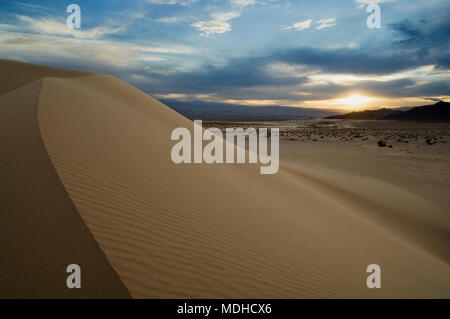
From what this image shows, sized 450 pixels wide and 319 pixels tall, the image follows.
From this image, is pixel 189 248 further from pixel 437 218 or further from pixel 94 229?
pixel 437 218

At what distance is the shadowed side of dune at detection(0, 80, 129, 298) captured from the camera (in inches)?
75.7

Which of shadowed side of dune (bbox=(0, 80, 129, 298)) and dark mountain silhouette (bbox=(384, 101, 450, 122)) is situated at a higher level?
dark mountain silhouette (bbox=(384, 101, 450, 122))

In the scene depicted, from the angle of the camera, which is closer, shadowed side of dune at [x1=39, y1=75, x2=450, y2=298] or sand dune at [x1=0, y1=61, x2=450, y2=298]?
sand dune at [x1=0, y1=61, x2=450, y2=298]

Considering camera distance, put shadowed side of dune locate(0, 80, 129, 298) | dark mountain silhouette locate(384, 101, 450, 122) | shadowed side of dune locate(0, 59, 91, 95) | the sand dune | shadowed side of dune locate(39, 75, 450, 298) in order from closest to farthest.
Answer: shadowed side of dune locate(0, 80, 129, 298), the sand dune, shadowed side of dune locate(39, 75, 450, 298), shadowed side of dune locate(0, 59, 91, 95), dark mountain silhouette locate(384, 101, 450, 122)

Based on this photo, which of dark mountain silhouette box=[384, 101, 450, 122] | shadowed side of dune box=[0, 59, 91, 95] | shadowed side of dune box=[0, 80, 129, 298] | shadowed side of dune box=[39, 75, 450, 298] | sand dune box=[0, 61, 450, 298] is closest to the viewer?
shadowed side of dune box=[0, 80, 129, 298]

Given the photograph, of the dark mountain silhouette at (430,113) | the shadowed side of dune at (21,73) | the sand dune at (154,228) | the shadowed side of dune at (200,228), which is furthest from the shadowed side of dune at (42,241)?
the dark mountain silhouette at (430,113)

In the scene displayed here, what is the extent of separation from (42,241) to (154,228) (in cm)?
101

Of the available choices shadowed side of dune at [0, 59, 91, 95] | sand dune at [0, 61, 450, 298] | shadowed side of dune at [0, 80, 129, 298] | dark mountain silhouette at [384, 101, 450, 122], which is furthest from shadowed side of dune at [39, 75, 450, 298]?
dark mountain silhouette at [384, 101, 450, 122]

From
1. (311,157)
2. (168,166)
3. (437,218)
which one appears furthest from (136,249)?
(311,157)

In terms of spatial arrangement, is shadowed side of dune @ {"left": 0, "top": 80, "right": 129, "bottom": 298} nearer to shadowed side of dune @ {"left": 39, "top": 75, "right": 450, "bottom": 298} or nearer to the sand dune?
the sand dune

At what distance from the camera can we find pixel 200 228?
120 inches

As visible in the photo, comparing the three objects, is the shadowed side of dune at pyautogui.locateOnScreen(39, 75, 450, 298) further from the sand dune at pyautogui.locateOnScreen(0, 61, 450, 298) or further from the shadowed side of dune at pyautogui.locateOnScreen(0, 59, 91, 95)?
the shadowed side of dune at pyautogui.locateOnScreen(0, 59, 91, 95)

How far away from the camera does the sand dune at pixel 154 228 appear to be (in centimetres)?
216

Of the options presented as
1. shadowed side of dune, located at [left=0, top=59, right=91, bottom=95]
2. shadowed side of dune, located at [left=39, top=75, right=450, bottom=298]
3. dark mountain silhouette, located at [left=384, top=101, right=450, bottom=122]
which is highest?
dark mountain silhouette, located at [left=384, top=101, right=450, bottom=122]
